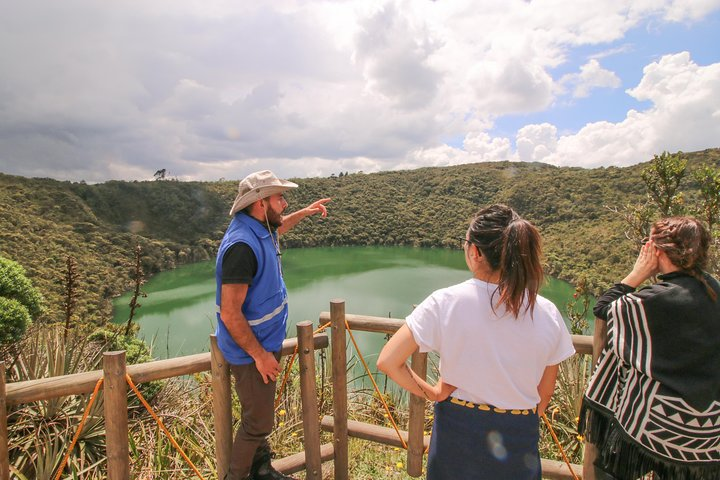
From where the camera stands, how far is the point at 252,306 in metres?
1.58

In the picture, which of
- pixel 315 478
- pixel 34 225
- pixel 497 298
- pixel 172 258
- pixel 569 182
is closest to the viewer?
pixel 497 298

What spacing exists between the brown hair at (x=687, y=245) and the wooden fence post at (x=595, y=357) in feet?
1.55

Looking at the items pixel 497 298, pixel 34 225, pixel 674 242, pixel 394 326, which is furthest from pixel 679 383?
pixel 34 225

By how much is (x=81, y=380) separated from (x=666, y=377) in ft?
6.63

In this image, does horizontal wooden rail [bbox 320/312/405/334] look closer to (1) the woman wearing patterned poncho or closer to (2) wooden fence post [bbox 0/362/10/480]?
(1) the woman wearing patterned poncho

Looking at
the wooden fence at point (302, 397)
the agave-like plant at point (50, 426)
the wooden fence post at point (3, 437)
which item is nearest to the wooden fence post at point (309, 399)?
the wooden fence at point (302, 397)

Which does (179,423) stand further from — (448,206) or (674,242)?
(448,206)

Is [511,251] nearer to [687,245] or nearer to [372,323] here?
[687,245]

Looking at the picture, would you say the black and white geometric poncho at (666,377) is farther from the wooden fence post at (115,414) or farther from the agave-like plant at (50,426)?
the agave-like plant at (50,426)

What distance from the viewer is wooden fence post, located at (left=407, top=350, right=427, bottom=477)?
1.92 metres

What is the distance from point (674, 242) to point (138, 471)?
2.56m

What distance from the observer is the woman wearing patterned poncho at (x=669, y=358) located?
3.88 ft

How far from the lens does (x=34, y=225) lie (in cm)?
2175

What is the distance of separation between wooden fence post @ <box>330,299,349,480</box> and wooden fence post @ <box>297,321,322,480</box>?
0.12 m
